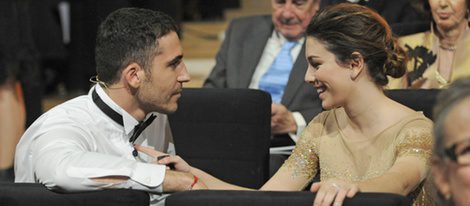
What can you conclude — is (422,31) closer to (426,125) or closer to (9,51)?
(426,125)

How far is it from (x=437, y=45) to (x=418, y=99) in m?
1.20

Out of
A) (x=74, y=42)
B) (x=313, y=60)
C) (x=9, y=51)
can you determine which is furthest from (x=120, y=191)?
(x=74, y=42)

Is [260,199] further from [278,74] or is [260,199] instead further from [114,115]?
[278,74]

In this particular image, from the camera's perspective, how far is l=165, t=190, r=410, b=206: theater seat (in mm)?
2359

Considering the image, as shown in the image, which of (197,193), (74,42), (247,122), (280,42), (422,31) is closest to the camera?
(197,193)

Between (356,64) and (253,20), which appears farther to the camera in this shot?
(253,20)

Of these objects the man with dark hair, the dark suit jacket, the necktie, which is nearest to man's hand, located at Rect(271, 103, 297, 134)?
the dark suit jacket

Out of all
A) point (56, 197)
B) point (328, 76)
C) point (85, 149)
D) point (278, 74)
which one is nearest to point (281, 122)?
point (278, 74)

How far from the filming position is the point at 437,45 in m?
4.45

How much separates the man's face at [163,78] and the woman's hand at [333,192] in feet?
2.87

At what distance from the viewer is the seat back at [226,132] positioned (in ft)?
11.9

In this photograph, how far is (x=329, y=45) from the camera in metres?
2.97

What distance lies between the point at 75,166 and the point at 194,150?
1090mm

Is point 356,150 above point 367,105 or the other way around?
the other way around
